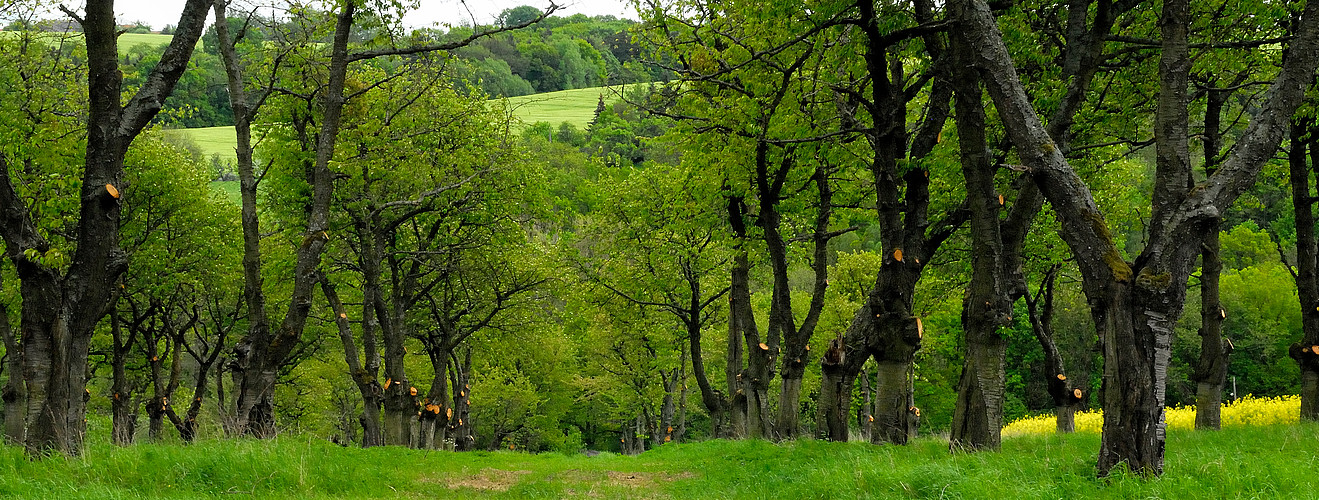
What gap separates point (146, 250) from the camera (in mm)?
23469

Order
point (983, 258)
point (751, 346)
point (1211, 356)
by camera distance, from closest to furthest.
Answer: point (983, 258) → point (1211, 356) → point (751, 346)

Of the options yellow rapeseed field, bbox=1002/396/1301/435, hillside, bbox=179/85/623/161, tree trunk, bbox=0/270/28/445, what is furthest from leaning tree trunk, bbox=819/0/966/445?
hillside, bbox=179/85/623/161

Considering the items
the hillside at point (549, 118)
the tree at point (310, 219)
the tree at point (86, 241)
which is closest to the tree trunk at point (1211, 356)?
the tree at point (310, 219)

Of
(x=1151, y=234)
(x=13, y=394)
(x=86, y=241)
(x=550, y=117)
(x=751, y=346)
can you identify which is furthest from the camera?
(x=550, y=117)

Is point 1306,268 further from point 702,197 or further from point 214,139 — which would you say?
point 214,139

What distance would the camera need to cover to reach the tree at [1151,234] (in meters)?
7.38

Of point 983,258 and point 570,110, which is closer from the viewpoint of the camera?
point 983,258

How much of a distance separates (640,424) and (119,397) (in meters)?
37.0

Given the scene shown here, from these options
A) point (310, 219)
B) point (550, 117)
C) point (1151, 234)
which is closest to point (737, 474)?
point (1151, 234)

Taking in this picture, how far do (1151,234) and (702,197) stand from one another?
1273cm

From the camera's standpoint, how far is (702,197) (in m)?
19.9

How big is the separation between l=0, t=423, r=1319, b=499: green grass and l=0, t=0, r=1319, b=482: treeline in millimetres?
658

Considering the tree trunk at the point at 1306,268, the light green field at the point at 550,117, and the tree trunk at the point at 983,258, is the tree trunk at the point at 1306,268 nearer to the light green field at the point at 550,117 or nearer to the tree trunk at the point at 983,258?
the tree trunk at the point at 983,258

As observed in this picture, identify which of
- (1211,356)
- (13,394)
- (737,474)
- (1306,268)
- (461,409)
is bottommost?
(461,409)
